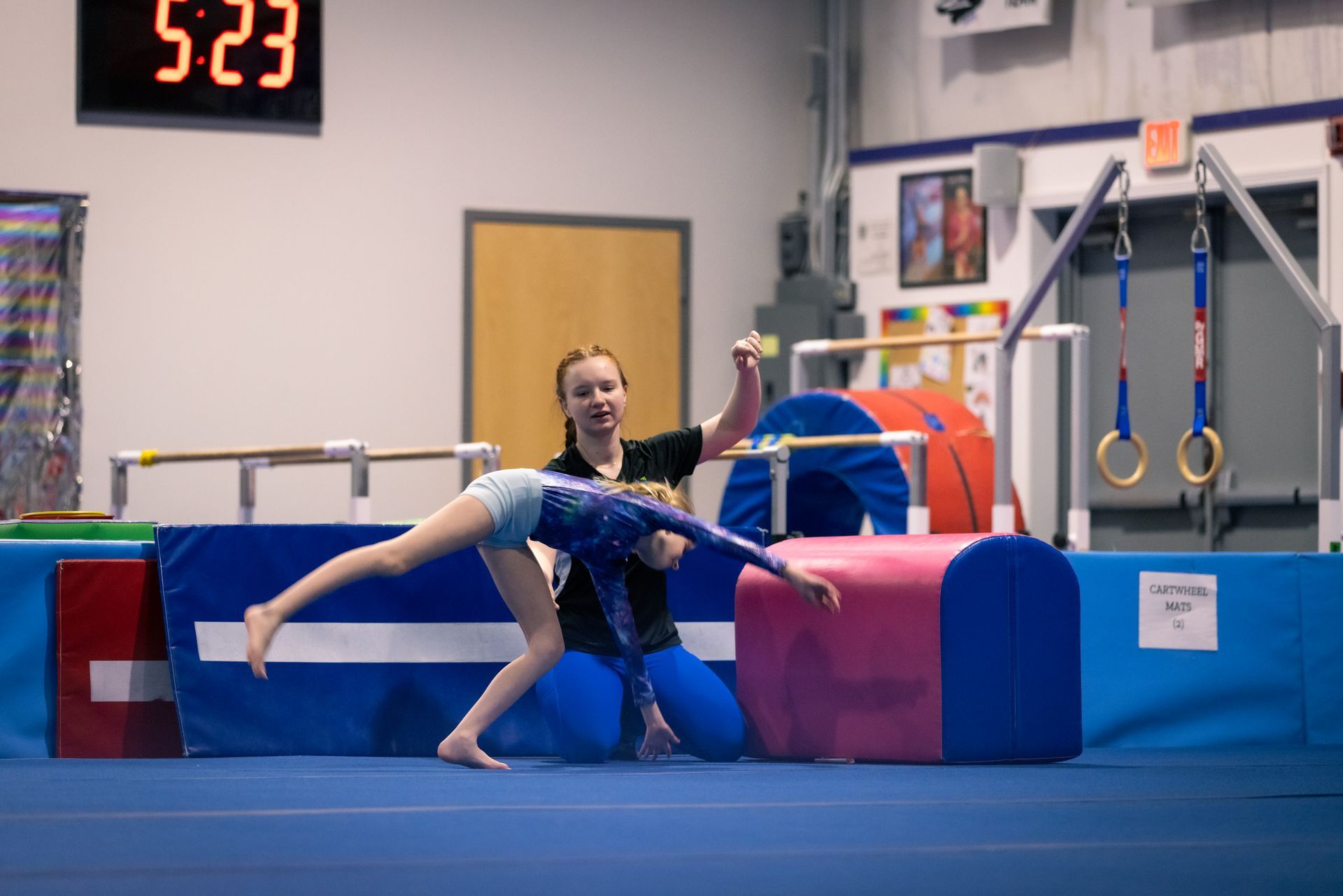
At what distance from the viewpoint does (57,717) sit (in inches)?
185

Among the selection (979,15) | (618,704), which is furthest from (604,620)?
(979,15)

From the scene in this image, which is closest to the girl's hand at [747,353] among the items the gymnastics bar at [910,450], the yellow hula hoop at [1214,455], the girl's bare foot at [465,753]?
the girl's bare foot at [465,753]

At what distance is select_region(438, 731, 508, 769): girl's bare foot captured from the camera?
4.28 meters

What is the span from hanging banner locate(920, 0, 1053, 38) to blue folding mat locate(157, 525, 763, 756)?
5.84m

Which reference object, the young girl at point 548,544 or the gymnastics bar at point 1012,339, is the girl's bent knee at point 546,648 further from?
the gymnastics bar at point 1012,339

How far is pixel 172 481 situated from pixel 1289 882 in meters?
7.56

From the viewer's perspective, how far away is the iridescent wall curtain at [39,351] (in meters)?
8.83

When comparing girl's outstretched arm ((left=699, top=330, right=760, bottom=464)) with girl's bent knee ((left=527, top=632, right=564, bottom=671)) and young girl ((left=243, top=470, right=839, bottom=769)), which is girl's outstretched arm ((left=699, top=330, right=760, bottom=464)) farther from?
girl's bent knee ((left=527, top=632, right=564, bottom=671))

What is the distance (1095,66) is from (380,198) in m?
3.96

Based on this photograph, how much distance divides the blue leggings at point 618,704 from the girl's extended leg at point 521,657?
0.45 ft

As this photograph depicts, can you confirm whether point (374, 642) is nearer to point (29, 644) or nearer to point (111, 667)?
point (111, 667)

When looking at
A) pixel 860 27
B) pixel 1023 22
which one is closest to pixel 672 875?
pixel 1023 22

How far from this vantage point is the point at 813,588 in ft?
13.5

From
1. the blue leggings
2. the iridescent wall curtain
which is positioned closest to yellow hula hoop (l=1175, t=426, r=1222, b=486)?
the blue leggings
